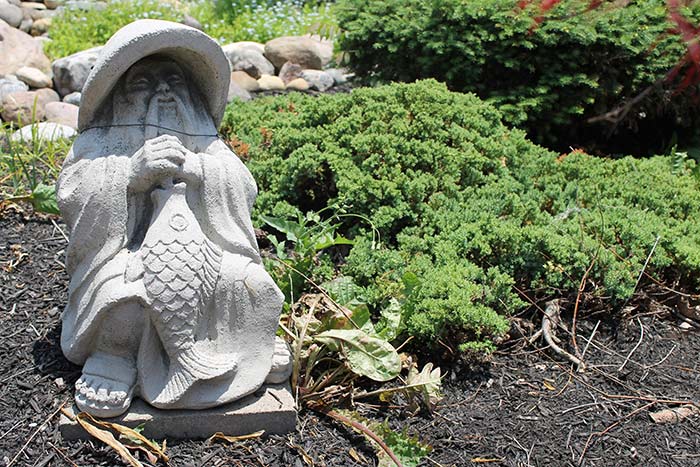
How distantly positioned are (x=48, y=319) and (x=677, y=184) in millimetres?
4265

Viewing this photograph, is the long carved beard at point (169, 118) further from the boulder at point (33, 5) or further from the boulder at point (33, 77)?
the boulder at point (33, 5)

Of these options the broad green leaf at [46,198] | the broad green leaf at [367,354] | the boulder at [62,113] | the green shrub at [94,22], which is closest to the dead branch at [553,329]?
the broad green leaf at [367,354]

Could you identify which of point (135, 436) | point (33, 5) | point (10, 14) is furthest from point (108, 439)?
point (33, 5)

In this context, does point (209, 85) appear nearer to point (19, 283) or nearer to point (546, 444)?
point (19, 283)

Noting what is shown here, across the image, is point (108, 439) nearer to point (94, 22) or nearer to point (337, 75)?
point (337, 75)

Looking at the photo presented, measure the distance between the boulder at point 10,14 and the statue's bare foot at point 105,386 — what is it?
8.33 m

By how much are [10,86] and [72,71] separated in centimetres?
63

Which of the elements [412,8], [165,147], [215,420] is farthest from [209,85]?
[412,8]

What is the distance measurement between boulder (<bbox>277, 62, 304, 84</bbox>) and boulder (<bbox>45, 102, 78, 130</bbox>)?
109 inches

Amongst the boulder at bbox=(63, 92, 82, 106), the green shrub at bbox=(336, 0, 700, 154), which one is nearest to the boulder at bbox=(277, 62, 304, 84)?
the green shrub at bbox=(336, 0, 700, 154)

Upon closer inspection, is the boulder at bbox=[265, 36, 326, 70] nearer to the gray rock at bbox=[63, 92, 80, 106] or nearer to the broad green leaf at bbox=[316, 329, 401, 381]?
the gray rock at bbox=[63, 92, 80, 106]

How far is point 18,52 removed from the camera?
899 centimetres

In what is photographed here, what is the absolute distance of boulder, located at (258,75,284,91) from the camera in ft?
29.3

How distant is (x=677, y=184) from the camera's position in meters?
5.63
